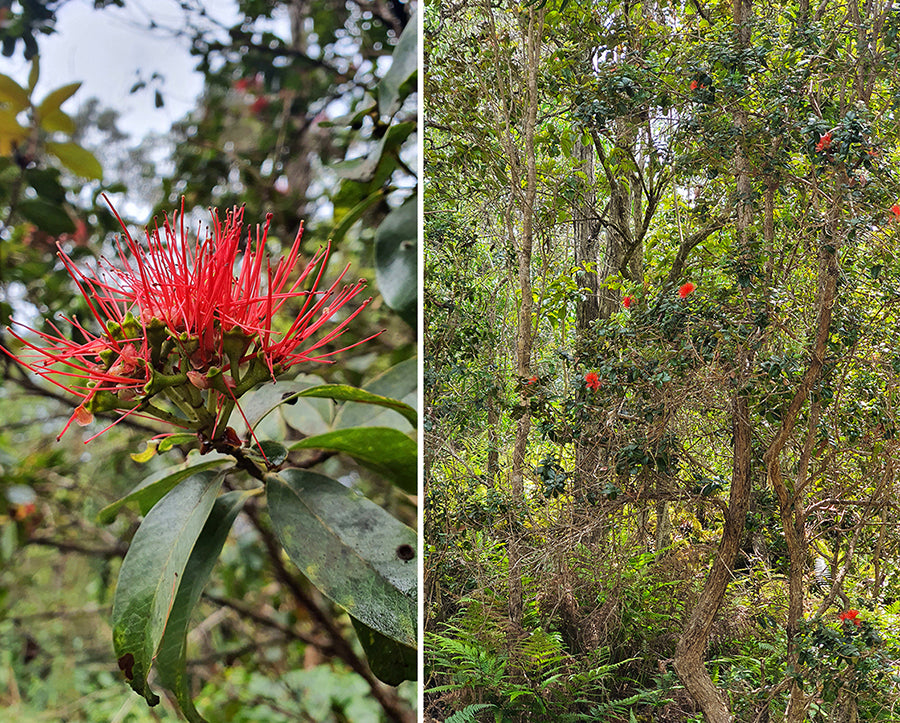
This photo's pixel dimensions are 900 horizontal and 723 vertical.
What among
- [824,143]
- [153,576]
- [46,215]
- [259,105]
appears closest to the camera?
[153,576]

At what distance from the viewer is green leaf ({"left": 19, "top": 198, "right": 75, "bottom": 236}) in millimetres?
1092

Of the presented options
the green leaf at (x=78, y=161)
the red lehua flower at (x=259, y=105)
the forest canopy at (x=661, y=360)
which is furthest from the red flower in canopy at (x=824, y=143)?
the red lehua flower at (x=259, y=105)

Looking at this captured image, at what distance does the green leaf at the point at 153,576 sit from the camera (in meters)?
0.44

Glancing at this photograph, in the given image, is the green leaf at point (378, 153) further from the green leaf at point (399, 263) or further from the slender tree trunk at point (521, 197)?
the slender tree trunk at point (521, 197)

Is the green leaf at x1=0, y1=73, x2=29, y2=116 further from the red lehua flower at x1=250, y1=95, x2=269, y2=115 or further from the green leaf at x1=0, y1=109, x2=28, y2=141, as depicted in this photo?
the red lehua flower at x1=250, y1=95, x2=269, y2=115

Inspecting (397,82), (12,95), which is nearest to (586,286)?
(397,82)

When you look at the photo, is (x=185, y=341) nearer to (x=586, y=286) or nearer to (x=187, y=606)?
(x=187, y=606)

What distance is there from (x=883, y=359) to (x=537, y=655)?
22.7 inches

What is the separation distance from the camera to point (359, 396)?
1.56 feet

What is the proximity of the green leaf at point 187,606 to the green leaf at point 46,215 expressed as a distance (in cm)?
80

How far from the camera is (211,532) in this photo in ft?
1.71

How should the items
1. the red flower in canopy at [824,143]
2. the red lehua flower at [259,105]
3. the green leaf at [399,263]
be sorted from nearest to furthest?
1. the green leaf at [399,263]
2. the red flower in canopy at [824,143]
3. the red lehua flower at [259,105]

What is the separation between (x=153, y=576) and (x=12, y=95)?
903mm

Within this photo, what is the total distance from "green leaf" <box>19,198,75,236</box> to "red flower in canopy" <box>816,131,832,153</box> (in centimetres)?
111
